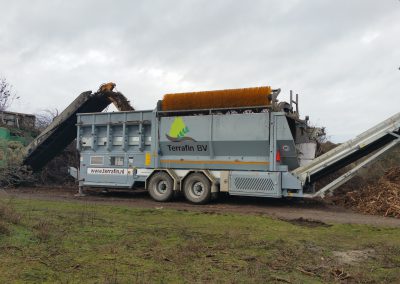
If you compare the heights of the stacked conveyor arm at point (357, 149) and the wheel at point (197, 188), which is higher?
the stacked conveyor arm at point (357, 149)

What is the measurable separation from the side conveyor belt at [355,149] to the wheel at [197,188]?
101 inches

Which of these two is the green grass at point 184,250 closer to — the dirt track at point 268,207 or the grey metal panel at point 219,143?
the dirt track at point 268,207

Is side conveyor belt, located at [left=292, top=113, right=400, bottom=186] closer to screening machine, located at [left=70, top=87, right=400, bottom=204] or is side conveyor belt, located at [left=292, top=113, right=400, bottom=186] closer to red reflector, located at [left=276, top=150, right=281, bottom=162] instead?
screening machine, located at [left=70, top=87, right=400, bottom=204]

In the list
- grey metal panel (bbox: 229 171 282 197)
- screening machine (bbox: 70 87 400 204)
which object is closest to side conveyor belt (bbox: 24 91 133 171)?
screening machine (bbox: 70 87 400 204)

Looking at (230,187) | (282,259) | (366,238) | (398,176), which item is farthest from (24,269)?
(398,176)

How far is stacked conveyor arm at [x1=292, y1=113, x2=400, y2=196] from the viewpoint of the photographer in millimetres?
10500

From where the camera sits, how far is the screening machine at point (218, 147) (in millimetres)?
10906

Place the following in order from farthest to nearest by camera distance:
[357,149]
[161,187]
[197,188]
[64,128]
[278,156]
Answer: [64,128]
[161,187]
[197,188]
[278,156]
[357,149]

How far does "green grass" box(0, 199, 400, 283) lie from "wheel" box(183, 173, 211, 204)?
3.35 m

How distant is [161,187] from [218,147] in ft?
7.57

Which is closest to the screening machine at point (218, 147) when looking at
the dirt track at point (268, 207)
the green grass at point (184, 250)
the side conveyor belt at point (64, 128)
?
the dirt track at point (268, 207)

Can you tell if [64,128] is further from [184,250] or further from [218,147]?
[184,250]

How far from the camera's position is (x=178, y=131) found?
Result: 40.5ft

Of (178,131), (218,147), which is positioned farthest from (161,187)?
(218,147)
